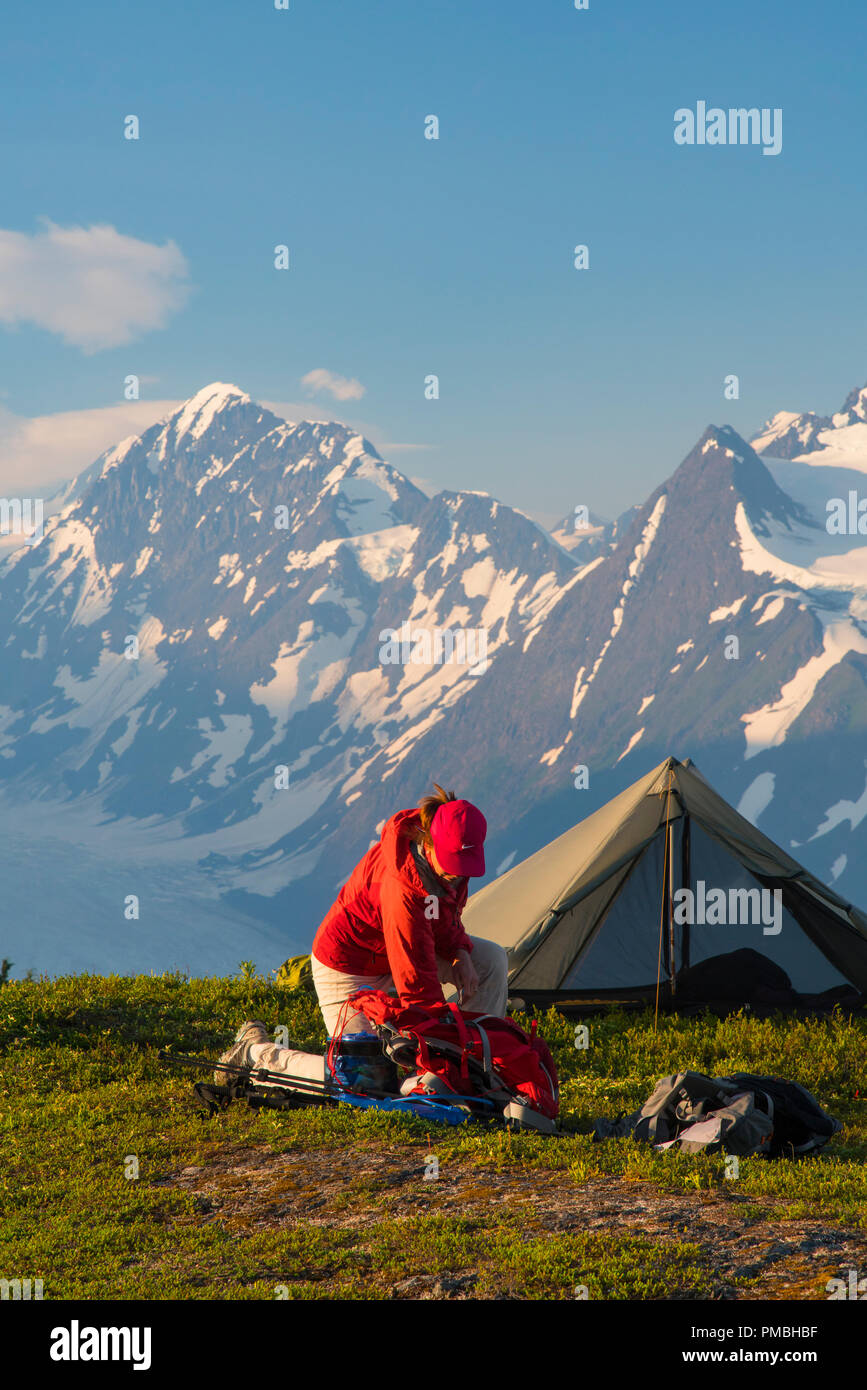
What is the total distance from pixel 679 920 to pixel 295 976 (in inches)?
198

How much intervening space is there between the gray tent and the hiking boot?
16.9 feet

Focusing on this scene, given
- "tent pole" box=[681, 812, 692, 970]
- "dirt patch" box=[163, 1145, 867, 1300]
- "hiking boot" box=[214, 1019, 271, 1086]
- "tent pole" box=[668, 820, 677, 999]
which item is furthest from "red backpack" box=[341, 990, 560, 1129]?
"tent pole" box=[681, 812, 692, 970]

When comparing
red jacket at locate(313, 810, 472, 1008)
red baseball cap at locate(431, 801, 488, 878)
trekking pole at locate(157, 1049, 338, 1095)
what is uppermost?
red baseball cap at locate(431, 801, 488, 878)

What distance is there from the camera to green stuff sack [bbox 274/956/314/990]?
14.7 m

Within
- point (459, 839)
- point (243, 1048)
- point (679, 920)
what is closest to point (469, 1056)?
point (459, 839)

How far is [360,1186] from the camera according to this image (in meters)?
7.30

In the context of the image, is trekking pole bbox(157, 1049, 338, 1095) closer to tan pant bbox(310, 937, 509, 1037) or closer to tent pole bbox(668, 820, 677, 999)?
tan pant bbox(310, 937, 509, 1037)

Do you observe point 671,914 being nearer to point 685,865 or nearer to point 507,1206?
point 685,865

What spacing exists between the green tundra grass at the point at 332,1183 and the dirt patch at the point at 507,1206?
0.02 m

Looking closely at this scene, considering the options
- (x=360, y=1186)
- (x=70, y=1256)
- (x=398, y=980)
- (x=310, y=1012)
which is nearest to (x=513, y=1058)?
(x=398, y=980)

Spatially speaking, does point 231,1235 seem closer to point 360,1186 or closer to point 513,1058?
point 360,1186

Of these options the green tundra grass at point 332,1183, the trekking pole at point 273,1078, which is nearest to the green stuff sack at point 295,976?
the green tundra grass at point 332,1183

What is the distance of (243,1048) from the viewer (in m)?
9.95

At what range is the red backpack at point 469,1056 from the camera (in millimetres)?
8680
